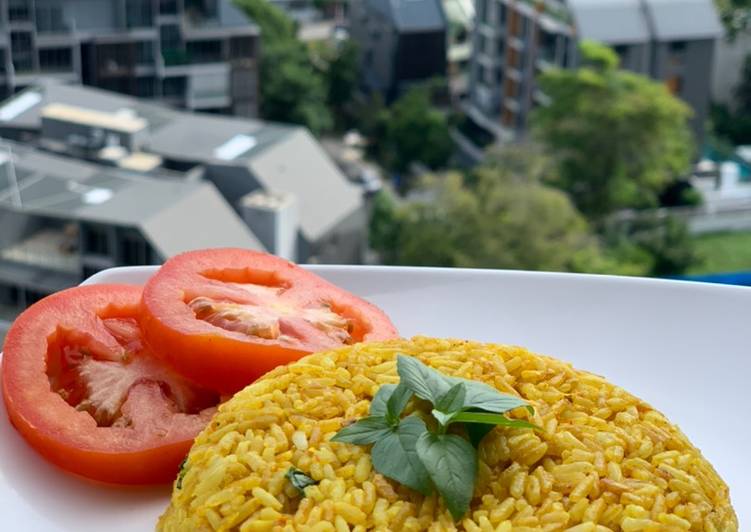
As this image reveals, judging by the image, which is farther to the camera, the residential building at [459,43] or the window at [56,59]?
the residential building at [459,43]

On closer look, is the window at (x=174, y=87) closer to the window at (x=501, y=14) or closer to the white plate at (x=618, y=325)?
the window at (x=501, y=14)

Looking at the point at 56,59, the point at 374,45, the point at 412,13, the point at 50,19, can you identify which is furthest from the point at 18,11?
the point at 374,45

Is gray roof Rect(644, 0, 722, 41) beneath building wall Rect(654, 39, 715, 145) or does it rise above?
above

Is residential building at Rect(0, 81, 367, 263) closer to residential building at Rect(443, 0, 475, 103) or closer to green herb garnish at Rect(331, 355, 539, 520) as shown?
residential building at Rect(443, 0, 475, 103)

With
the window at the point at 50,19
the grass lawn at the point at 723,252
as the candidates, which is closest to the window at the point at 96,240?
the window at the point at 50,19

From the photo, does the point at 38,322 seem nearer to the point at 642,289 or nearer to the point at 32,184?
the point at 642,289

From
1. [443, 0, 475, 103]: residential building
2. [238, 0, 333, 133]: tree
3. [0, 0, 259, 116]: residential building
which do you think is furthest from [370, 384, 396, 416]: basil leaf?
[443, 0, 475, 103]: residential building

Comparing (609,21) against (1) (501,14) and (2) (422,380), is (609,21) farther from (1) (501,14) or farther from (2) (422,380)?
(2) (422,380)
